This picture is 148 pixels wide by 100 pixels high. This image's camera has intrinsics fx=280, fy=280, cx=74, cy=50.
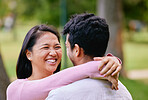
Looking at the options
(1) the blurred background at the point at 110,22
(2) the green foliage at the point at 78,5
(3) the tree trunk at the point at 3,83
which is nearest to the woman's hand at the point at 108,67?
(1) the blurred background at the point at 110,22

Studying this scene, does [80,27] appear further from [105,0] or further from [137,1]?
[137,1]

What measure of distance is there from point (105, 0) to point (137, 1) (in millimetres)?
9762

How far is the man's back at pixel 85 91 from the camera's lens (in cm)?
184

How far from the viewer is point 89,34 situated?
1.94 meters

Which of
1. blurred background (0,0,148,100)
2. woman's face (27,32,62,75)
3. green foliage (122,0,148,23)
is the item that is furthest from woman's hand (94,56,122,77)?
green foliage (122,0,148,23)

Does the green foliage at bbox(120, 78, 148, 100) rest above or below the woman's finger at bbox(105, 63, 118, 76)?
below

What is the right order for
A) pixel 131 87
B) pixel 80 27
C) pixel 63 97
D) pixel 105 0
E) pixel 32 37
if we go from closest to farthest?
pixel 63 97 → pixel 80 27 → pixel 32 37 → pixel 131 87 → pixel 105 0

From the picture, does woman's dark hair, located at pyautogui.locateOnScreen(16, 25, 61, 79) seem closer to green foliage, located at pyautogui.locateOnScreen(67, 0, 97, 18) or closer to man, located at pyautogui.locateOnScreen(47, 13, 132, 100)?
man, located at pyautogui.locateOnScreen(47, 13, 132, 100)

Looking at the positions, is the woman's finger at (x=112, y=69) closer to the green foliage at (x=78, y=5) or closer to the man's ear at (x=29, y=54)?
the man's ear at (x=29, y=54)

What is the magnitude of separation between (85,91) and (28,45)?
0.79 meters

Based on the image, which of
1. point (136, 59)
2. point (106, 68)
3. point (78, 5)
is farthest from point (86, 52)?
point (78, 5)

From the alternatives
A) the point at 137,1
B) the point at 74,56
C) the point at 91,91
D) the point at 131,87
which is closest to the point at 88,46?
the point at 74,56

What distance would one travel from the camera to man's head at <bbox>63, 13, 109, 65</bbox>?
194 centimetres

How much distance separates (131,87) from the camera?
9016mm
